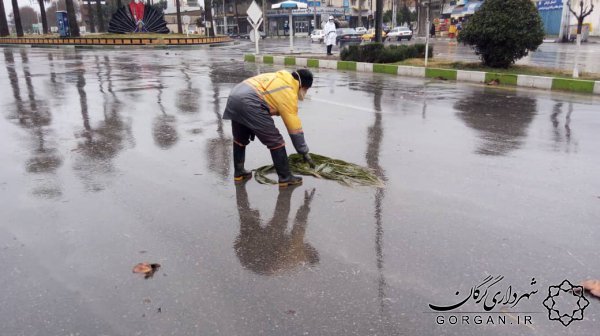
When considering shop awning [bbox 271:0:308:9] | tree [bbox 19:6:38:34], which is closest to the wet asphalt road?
shop awning [bbox 271:0:308:9]

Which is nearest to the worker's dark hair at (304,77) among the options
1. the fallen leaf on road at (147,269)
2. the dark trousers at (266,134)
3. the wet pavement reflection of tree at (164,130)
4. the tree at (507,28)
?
the dark trousers at (266,134)

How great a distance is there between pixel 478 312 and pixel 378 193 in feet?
6.59

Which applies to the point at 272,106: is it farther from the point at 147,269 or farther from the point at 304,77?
the point at 147,269

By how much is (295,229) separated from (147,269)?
1196mm

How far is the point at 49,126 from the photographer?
813 cm

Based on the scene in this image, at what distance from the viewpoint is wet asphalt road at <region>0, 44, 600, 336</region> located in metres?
2.85

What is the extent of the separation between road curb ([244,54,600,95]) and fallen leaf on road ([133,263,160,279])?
11.2m

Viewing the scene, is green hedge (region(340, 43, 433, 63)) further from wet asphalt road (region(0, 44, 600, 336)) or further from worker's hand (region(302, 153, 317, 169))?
worker's hand (region(302, 153, 317, 169))

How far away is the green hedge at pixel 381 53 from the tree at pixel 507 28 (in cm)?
368

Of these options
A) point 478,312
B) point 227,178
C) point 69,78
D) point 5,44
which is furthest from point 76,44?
point 478,312

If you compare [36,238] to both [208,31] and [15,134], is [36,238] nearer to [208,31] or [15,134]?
[15,134]

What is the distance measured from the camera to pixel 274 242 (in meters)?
3.79

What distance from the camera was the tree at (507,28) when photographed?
13664mm

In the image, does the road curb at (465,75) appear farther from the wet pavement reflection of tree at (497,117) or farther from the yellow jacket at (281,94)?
A: the yellow jacket at (281,94)
